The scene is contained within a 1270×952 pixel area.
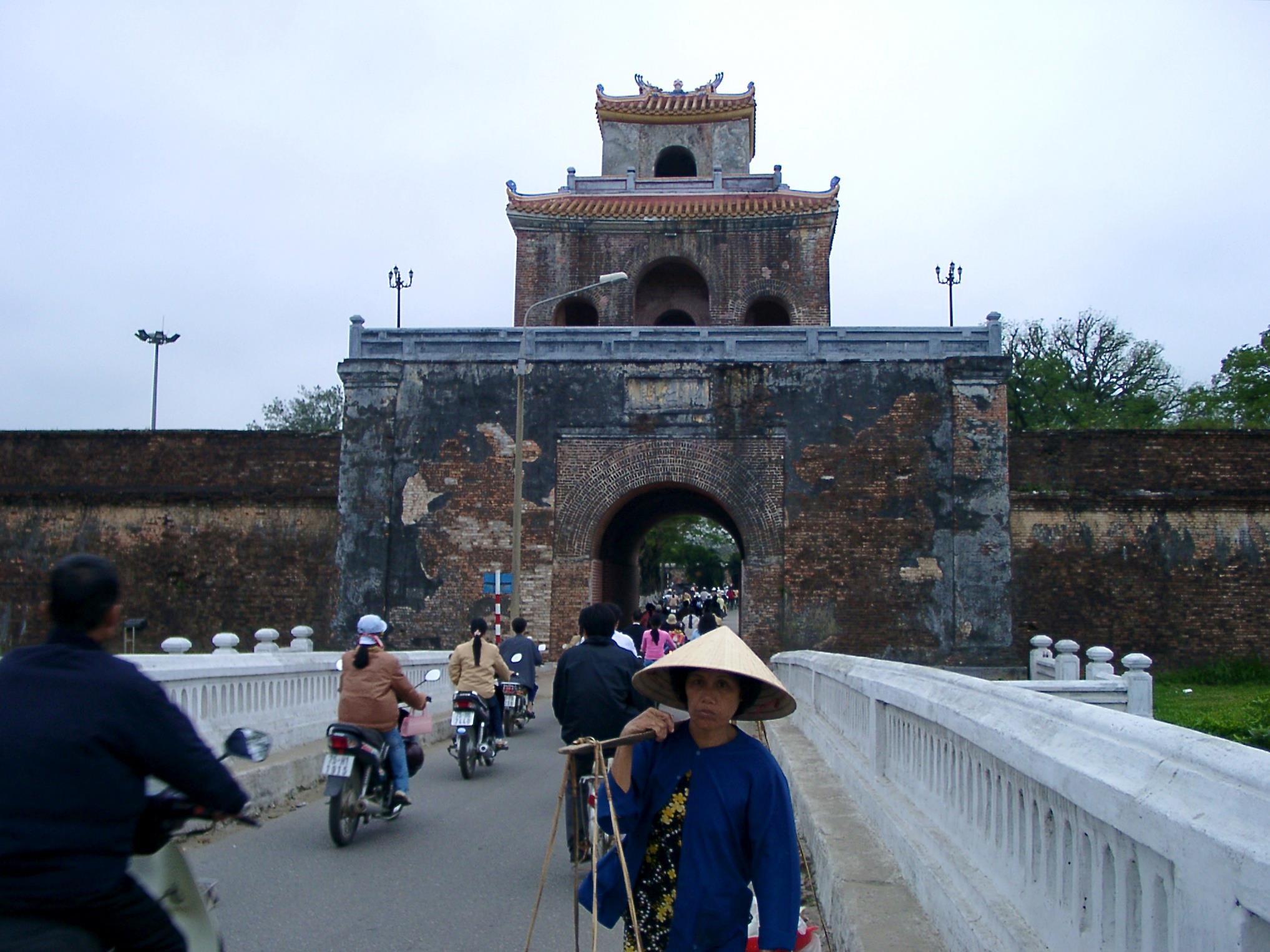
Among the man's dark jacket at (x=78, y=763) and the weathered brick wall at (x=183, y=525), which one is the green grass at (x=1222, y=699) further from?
the weathered brick wall at (x=183, y=525)

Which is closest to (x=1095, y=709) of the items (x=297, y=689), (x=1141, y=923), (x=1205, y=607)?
(x=1141, y=923)

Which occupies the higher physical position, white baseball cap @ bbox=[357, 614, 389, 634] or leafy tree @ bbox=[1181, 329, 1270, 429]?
leafy tree @ bbox=[1181, 329, 1270, 429]

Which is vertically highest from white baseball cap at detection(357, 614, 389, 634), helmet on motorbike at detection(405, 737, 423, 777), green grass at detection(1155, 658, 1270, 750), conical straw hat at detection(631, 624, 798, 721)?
conical straw hat at detection(631, 624, 798, 721)

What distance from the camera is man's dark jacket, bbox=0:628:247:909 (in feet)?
8.87

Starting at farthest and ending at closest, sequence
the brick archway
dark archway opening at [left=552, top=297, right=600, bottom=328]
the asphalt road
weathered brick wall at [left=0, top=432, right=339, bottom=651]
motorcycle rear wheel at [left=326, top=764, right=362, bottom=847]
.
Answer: dark archway opening at [left=552, top=297, right=600, bottom=328] → weathered brick wall at [left=0, top=432, right=339, bottom=651] → the brick archway → motorcycle rear wheel at [left=326, top=764, right=362, bottom=847] → the asphalt road

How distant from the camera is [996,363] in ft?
69.5

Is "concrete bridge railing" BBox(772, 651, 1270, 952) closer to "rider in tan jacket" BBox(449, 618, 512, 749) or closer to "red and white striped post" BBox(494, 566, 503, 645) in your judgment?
"rider in tan jacket" BBox(449, 618, 512, 749)

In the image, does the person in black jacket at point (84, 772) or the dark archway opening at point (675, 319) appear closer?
the person in black jacket at point (84, 772)

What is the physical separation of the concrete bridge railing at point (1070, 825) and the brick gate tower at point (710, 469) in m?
15.7

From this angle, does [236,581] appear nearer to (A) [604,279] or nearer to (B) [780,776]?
(A) [604,279]

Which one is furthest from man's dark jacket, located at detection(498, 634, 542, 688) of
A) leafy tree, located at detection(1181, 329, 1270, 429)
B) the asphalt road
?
leafy tree, located at detection(1181, 329, 1270, 429)

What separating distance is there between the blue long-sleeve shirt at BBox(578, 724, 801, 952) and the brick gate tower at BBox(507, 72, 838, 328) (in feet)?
73.1

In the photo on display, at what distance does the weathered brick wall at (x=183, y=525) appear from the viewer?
74.6 ft

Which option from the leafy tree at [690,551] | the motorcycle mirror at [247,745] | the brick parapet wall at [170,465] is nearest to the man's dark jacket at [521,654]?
the motorcycle mirror at [247,745]
